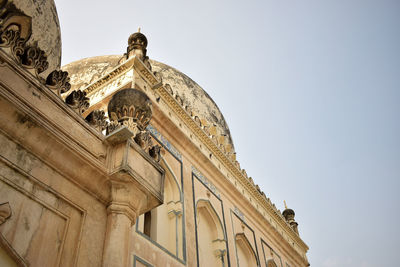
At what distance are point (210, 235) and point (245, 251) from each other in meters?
1.57

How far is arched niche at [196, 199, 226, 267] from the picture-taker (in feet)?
22.7

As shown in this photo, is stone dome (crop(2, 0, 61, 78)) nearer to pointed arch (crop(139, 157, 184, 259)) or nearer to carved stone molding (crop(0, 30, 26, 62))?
carved stone molding (crop(0, 30, 26, 62))

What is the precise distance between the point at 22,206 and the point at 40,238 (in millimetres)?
213

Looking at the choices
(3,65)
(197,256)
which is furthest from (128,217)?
(197,256)

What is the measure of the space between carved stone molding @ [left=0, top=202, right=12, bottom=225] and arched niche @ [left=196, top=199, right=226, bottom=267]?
15.9ft

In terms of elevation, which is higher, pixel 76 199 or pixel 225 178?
pixel 225 178

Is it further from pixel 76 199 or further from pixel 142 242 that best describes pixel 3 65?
pixel 142 242

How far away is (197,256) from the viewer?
6062 mm

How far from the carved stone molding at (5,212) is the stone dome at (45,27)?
2561 millimetres

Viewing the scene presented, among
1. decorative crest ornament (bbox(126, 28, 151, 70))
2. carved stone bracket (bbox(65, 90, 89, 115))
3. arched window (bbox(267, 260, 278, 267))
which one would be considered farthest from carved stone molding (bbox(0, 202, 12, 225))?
arched window (bbox(267, 260, 278, 267))

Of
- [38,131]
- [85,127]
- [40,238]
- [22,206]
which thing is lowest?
[40,238]

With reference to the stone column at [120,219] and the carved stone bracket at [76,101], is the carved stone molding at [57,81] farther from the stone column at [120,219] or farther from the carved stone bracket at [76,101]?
the stone column at [120,219]

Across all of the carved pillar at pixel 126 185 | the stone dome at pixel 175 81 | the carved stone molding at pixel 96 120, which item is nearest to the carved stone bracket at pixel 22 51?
the carved stone molding at pixel 96 120

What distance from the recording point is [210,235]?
7461 millimetres
